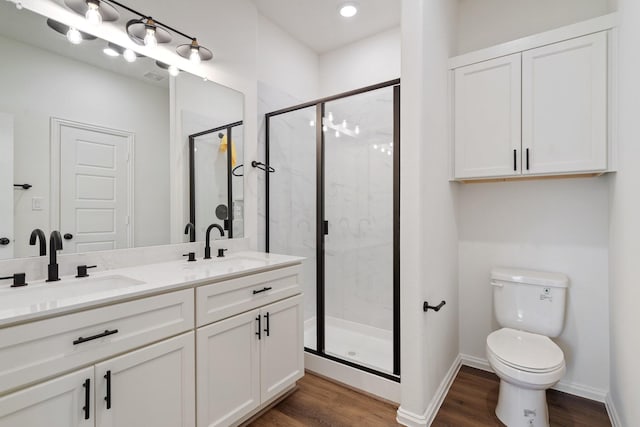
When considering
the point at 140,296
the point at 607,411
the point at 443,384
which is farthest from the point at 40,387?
the point at 607,411

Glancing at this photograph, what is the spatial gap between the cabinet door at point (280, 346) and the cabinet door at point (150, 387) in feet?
1.41

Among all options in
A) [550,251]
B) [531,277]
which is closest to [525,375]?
[531,277]

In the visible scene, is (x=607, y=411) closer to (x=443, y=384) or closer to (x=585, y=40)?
(x=443, y=384)

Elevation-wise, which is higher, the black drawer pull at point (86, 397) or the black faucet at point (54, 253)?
the black faucet at point (54, 253)

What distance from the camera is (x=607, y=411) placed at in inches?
72.7

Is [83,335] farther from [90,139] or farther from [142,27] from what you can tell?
[142,27]

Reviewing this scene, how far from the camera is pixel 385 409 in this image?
6.11ft

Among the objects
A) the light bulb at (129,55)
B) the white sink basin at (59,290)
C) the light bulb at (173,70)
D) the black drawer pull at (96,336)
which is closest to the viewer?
the black drawer pull at (96,336)

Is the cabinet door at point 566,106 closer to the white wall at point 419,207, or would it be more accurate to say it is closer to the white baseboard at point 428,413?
the white wall at point 419,207

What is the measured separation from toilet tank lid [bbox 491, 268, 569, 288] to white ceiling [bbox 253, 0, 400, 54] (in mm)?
2142

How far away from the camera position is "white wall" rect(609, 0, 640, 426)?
1.35 m

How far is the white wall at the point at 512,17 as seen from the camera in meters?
1.96

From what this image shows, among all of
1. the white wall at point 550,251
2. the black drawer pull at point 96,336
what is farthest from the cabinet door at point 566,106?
the black drawer pull at point 96,336

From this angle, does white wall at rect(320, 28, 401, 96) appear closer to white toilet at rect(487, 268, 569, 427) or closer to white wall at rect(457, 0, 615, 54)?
white wall at rect(457, 0, 615, 54)
